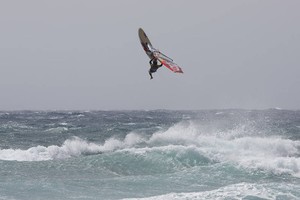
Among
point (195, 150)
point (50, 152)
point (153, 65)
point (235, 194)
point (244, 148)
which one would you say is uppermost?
point (153, 65)

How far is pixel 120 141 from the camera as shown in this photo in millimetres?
41094

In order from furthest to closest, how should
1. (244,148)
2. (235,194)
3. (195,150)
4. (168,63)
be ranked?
(244,148) < (195,150) < (235,194) < (168,63)

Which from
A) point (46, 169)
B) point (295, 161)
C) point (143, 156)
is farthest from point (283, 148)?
point (46, 169)

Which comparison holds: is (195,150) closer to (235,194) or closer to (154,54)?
(235,194)

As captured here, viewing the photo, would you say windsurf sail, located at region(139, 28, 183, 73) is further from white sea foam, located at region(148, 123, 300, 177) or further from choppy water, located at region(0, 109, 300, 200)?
white sea foam, located at region(148, 123, 300, 177)

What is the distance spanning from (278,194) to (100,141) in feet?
73.7

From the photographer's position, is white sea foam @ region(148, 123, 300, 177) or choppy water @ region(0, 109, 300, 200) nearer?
choppy water @ region(0, 109, 300, 200)

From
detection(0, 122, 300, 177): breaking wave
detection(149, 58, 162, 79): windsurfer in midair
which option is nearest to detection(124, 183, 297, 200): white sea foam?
detection(0, 122, 300, 177): breaking wave

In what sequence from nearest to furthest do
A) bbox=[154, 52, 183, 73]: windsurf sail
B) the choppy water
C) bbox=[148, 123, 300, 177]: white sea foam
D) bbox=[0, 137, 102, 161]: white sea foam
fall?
1. bbox=[154, 52, 183, 73]: windsurf sail
2. the choppy water
3. bbox=[148, 123, 300, 177]: white sea foam
4. bbox=[0, 137, 102, 161]: white sea foam

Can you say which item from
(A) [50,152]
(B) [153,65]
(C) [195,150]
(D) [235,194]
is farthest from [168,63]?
(A) [50,152]

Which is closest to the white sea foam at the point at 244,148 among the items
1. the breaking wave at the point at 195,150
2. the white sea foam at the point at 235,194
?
the breaking wave at the point at 195,150

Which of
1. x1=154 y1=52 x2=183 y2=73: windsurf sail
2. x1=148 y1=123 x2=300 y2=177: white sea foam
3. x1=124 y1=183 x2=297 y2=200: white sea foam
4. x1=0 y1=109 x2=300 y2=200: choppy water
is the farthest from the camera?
x1=148 y1=123 x2=300 y2=177: white sea foam

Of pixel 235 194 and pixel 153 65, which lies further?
pixel 235 194

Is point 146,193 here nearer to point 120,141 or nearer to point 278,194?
point 278,194
